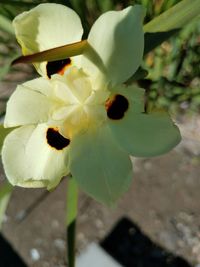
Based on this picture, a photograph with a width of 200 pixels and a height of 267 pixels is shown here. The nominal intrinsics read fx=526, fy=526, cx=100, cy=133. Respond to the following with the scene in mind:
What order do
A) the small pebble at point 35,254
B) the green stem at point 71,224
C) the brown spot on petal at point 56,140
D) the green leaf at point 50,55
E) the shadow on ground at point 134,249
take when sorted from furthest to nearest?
the small pebble at point 35,254 → the shadow on ground at point 134,249 → the green stem at point 71,224 → the brown spot on petal at point 56,140 → the green leaf at point 50,55

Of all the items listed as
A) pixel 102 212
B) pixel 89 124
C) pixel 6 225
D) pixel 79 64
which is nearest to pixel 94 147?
pixel 89 124

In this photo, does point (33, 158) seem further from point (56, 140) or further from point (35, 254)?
point (35, 254)

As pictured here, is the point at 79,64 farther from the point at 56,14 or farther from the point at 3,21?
the point at 3,21

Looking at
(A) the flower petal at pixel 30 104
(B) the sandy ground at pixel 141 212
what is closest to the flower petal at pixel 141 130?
(A) the flower petal at pixel 30 104

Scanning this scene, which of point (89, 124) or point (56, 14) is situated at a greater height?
point (56, 14)

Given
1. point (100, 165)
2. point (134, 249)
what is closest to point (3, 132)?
point (100, 165)

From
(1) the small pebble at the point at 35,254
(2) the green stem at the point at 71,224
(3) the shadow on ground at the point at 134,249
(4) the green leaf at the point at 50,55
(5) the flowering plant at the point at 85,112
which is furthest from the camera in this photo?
(1) the small pebble at the point at 35,254

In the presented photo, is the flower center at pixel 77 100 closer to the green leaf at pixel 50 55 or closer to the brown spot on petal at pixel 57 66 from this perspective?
the brown spot on petal at pixel 57 66
